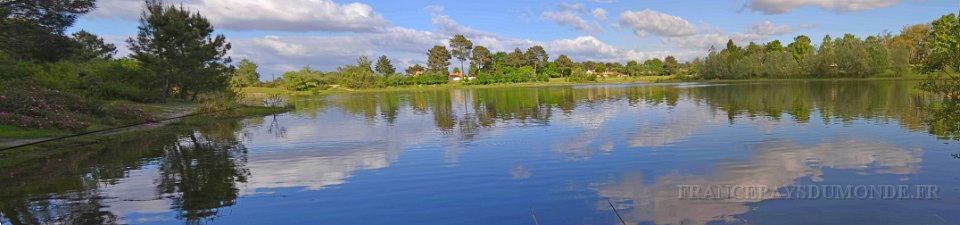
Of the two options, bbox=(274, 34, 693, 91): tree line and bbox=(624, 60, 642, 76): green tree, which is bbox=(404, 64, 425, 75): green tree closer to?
bbox=(274, 34, 693, 91): tree line

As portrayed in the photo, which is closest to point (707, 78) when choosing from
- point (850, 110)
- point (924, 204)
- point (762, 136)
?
point (850, 110)

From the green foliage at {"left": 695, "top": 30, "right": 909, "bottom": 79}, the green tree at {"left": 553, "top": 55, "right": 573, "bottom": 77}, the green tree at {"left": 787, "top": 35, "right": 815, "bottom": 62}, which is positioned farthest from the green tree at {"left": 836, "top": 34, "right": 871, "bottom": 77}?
the green tree at {"left": 553, "top": 55, "right": 573, "bottom": 77}

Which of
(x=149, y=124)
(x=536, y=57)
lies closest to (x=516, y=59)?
(x=536, y=57)

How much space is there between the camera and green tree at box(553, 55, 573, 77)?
181 metres

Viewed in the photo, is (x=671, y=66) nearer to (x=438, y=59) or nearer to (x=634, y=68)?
(x=634, y=68)

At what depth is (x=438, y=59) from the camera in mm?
171250

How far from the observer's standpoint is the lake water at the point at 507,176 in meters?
11.4

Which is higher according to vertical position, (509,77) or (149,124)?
(509,77)

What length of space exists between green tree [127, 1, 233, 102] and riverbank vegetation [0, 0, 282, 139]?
79 mm

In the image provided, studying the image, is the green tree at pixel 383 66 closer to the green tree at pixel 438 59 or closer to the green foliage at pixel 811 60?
the green tree at pixel 438 59

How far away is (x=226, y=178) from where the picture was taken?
52.6 ft

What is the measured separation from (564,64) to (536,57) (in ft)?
31.7

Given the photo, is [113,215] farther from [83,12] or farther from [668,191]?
[83,12]

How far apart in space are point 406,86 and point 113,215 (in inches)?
5625
